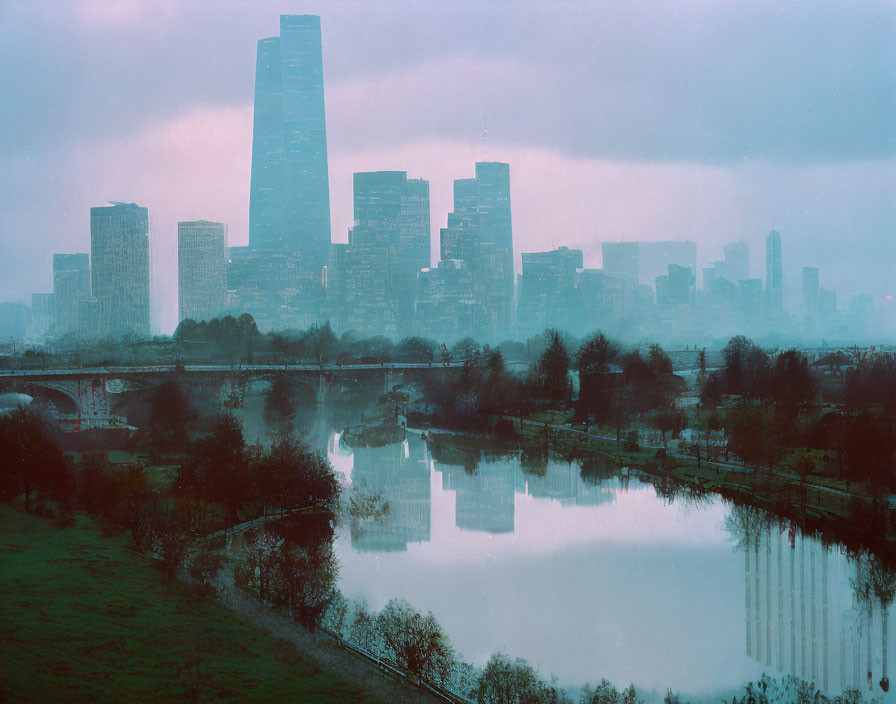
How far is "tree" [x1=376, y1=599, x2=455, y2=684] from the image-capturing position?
22.8 feet

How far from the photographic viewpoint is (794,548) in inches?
413

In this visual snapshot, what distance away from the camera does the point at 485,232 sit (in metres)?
54.8

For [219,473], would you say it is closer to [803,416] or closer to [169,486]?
[169,486]


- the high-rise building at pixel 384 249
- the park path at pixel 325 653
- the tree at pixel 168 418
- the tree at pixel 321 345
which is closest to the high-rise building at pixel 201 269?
the tree at pixel 321 345

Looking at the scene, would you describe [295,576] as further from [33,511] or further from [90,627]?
[33,511]

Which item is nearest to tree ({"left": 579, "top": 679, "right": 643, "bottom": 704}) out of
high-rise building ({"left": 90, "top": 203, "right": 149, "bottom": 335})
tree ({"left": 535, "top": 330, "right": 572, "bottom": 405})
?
tree ({"left": 535, "top": 330, "right": 572, "bottom": 405})

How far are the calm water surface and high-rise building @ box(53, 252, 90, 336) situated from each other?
47.0ft

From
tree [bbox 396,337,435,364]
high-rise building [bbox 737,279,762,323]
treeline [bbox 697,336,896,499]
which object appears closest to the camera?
treeline [bbox 697,336,896,499]

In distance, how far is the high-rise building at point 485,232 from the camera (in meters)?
52.2

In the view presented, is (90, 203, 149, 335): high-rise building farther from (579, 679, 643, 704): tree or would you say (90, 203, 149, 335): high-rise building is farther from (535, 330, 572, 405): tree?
(579, 679, 643, 704): tree

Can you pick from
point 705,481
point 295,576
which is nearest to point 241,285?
point 705,481

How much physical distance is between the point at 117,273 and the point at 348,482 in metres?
15.1

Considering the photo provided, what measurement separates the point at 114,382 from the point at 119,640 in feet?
48.8

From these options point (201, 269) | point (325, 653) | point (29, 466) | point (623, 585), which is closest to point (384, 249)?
point (201, 269)
